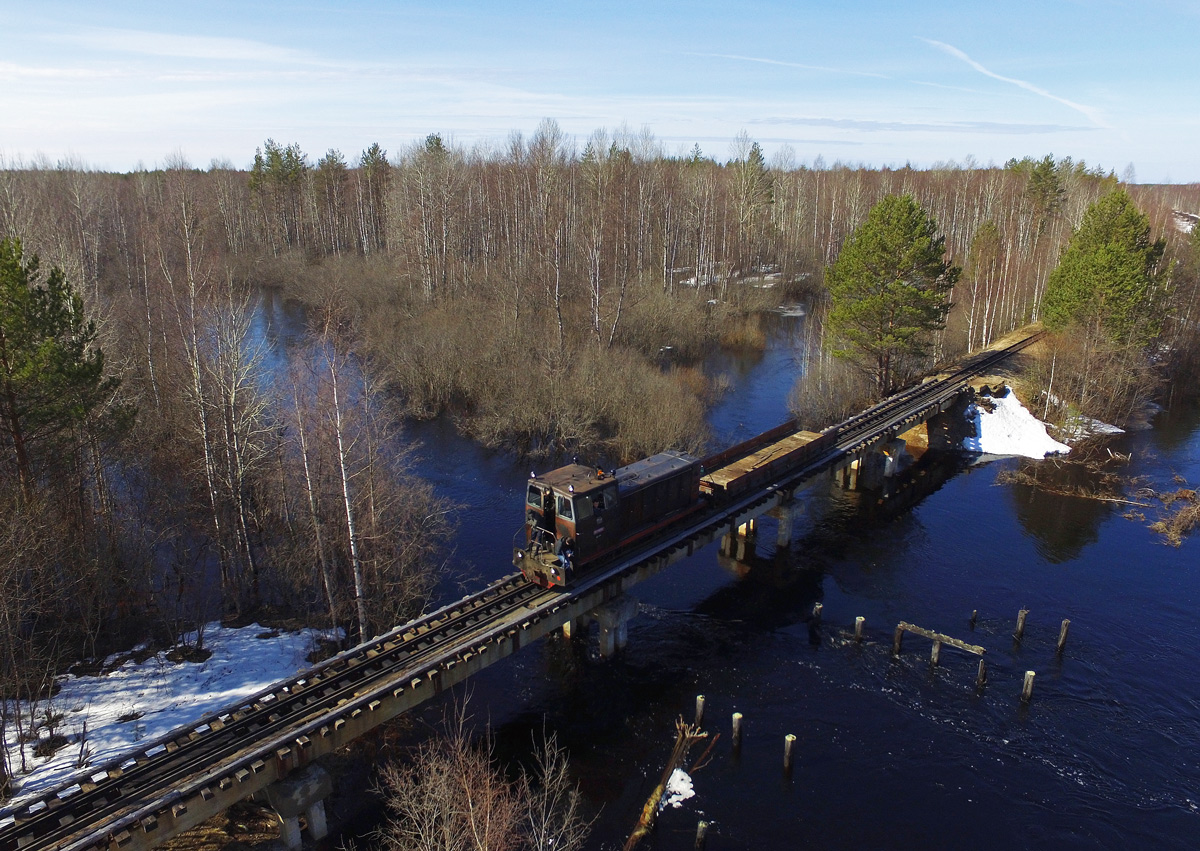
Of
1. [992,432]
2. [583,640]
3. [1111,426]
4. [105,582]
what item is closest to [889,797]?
[583,640]

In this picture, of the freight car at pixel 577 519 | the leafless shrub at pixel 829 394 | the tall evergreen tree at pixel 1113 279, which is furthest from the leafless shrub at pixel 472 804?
the tall evergreen tree at pixel 1113 279

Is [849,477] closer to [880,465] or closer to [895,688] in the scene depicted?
[880,465]

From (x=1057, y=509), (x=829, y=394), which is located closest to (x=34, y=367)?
(x=829, y=394)

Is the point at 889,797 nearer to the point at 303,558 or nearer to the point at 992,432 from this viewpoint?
the point at 303,558

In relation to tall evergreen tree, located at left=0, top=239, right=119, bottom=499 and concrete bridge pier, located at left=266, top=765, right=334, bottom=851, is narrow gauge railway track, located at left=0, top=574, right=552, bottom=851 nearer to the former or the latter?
concrete bridge pier, located at left=266, top=765, right=334, bottom=851

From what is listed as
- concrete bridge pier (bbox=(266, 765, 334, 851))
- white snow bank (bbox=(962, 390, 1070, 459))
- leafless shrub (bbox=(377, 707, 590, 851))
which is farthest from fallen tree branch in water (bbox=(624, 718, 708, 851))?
white snow bank (bbox=(962, 390, 1070, 459))

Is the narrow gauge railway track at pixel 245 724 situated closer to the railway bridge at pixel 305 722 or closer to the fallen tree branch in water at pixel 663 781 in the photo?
the railway bridge at pixel 305 722
